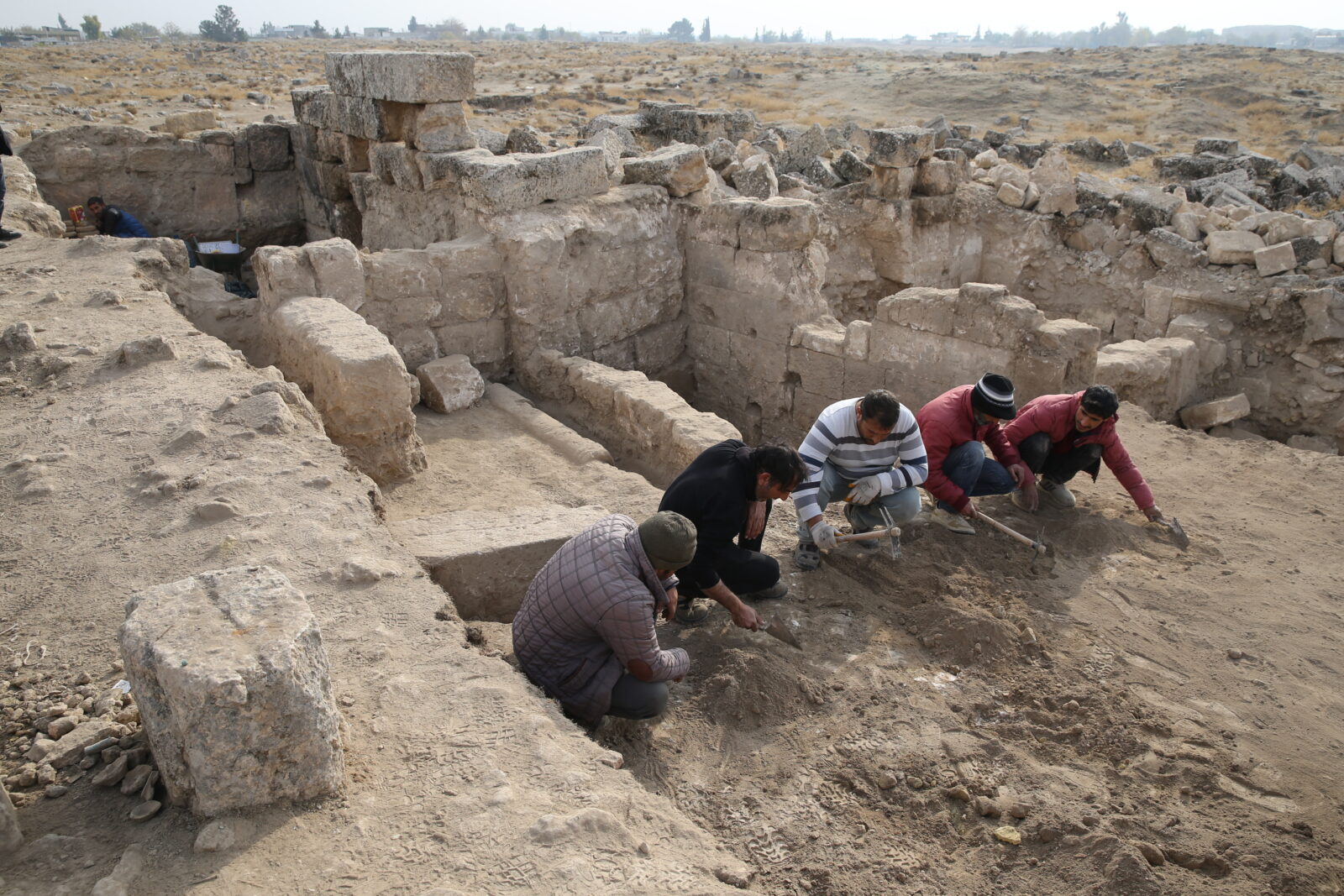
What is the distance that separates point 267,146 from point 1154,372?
9.73 m

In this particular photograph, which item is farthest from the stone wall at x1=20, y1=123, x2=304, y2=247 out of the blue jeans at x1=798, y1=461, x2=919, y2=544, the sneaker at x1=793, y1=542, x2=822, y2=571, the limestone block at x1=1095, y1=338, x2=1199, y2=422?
the limestone block at x1=1095, y1=338, x2=1199, y2=422

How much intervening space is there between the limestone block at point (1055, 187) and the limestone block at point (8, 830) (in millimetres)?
10784

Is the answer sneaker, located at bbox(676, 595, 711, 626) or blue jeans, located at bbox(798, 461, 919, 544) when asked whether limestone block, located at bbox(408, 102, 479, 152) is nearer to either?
blue jeans, located at bbox(798, 461, 919, 544)

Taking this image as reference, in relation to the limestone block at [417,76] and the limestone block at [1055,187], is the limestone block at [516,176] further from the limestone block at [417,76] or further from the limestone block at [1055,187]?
the limestone block at [1055,187]

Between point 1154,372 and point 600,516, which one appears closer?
point 600,516

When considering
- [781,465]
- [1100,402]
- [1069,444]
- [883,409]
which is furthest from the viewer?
[1069,444]

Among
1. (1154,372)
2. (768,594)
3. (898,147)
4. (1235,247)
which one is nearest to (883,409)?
(768,594)

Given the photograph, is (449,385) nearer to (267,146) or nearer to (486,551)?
(486,551)

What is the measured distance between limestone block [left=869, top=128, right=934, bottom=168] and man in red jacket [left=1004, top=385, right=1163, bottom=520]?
17.0 ft

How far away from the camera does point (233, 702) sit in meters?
2.42

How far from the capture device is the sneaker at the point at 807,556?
513 centimetres

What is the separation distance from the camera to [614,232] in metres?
7.84

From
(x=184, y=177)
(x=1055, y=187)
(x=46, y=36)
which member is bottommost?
(x=1055, y=187)

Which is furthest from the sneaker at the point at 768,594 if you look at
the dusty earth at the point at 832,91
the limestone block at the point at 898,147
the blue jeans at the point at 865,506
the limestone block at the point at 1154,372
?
the dusty earth at the point at 832,91
